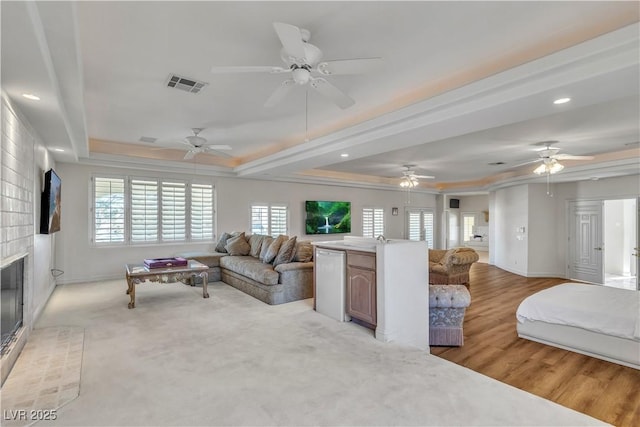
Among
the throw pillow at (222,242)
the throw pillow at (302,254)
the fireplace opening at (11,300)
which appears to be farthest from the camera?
the throw pillow at (222,242)

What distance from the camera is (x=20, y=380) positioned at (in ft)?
8.26

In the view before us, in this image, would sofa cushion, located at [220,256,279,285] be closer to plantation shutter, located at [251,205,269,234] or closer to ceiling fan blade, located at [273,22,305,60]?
plantation shutter, located at [251,205,269,234]

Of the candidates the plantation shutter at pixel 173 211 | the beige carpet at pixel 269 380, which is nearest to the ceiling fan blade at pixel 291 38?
the beige carpet at pixel 269 380

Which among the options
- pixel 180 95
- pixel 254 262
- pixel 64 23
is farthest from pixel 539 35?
pixel 254 262

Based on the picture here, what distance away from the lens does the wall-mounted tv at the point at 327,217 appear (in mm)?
9148

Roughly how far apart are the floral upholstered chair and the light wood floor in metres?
1.38

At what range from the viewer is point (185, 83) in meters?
3.56

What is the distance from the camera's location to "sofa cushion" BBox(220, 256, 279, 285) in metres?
4.82

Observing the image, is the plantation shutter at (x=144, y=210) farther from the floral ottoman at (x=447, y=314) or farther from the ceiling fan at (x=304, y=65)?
the floral ottoman at (x=447, y=314)

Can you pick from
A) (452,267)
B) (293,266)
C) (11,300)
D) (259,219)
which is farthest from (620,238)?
(11,300)

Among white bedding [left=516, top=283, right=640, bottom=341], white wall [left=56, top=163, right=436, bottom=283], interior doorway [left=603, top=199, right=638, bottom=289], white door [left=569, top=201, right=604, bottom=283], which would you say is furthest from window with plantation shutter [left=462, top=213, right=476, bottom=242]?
white bedding [left=516, top=283, right=640, bottom=341]

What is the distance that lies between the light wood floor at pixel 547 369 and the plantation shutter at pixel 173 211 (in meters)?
5.81

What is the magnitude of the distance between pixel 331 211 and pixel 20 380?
25.2 feet

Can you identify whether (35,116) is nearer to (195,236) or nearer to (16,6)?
(16,6)
